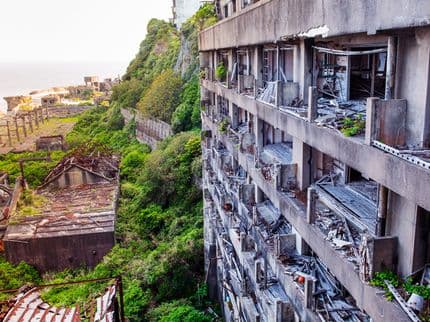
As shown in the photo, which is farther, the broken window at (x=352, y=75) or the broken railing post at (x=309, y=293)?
the broken window at (x=352, y=75)

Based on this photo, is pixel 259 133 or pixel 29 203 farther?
pixel 29 203

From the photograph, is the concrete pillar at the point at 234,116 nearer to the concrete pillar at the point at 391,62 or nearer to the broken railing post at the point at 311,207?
the broken railing post at the point at 311,207

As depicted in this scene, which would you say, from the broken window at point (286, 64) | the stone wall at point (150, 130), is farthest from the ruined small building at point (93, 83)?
the broken window at point (286, 64)

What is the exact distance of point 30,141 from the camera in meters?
63.4

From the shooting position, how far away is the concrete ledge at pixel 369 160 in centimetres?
528

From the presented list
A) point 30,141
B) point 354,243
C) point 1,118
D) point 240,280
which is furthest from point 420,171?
point 1,118

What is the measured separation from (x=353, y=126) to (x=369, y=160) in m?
1.08

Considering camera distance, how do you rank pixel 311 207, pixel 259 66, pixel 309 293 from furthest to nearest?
pixel 259 66
pixel 311 207
pixel 309 293

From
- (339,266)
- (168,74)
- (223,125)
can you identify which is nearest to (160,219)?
(223,125)

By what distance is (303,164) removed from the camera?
10477mm

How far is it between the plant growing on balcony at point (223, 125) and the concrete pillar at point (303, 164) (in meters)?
6.87

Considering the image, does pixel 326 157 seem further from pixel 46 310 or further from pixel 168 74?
pixel 168 74

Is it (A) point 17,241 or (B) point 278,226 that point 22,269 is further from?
(B) point 278,226

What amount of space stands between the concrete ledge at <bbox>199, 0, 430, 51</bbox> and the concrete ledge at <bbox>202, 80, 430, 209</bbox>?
5.63 feet
